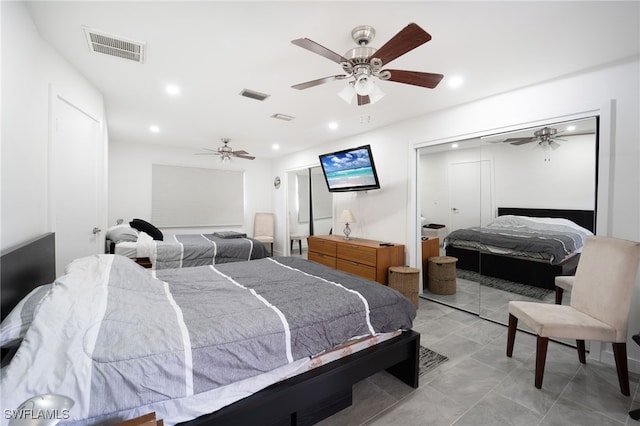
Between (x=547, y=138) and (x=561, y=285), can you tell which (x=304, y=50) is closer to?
(x=547, y=138)

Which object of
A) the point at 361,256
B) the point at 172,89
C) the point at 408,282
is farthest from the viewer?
the point at 361,256

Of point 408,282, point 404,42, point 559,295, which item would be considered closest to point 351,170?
point 408,282

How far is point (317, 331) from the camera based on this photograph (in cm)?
163

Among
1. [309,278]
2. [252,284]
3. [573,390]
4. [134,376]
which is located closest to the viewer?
[134,376]

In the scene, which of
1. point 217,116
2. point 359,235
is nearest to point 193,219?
point 217,116

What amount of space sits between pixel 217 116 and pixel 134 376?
11.5 ft

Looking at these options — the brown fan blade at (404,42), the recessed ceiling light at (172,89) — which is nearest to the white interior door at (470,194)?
the brown fan blade at (404,42)

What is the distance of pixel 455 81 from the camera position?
2770mm

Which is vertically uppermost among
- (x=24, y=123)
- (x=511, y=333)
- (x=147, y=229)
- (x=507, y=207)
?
(x=24, y=123)

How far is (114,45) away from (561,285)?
456 cm

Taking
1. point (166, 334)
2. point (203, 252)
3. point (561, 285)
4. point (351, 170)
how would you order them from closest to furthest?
point (166, 334)
point (561, 285)
point (203, 252)
point (351, 170)

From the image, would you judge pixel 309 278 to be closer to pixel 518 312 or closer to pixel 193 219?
pixel 518 312

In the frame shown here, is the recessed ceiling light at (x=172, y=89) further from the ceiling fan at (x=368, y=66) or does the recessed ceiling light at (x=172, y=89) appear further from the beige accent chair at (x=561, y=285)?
the beige accent chair at (x=561, y=285)

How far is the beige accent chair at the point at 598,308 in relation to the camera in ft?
6.45
